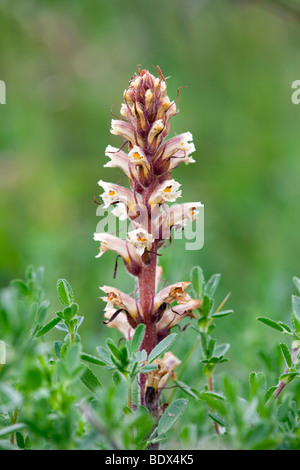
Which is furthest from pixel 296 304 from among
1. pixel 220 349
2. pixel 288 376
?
pixel 220 349

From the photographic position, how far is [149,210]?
137 centimetres

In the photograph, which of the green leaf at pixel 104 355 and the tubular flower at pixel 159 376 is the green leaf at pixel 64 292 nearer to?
the green leaf at pixel 104 355

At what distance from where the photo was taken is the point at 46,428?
35.1 inches

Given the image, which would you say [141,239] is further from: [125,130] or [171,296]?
[125,130]

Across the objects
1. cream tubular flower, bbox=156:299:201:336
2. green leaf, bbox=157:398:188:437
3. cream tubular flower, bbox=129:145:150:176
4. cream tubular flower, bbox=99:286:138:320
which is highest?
cream tubular flower, bbox=129:145:150:176

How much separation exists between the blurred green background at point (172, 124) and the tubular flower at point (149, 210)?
132cm

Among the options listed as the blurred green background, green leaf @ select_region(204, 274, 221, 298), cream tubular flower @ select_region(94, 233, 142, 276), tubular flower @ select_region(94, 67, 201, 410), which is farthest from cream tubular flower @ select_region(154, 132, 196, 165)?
the blurred green background

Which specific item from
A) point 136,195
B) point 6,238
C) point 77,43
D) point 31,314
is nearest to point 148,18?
point 77,43

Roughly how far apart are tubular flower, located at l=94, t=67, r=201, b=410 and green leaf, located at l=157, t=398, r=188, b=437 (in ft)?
0.41

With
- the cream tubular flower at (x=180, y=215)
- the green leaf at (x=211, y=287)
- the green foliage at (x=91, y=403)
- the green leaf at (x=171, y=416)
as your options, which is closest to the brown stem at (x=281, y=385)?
the green foliage at (x=91, y=403)

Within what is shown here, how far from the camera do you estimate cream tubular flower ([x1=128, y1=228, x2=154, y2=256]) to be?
1288mm

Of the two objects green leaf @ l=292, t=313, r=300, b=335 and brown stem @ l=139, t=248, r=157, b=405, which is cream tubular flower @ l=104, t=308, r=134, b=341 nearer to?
brown stem @ l=139, t=248, r=157, b=405

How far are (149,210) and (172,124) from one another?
2.86m
